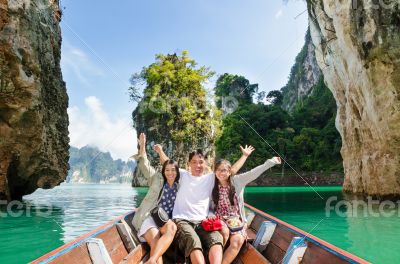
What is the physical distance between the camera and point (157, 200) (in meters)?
4.76

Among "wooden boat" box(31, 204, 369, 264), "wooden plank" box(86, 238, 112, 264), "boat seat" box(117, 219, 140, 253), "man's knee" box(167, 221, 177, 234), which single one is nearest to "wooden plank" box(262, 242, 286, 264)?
"wooden boat" box(31, 204, 369, 264)

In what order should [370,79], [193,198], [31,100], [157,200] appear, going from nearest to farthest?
[193,198]
[157,200]
[31,100]
[370,79]

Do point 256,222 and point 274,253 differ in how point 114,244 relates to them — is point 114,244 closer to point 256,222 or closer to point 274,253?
point 274,253

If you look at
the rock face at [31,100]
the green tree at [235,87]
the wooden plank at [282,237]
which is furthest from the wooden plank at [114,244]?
the green tree at [235,87]

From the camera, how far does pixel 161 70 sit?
3238 cm

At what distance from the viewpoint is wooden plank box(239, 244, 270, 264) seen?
13.2 feet

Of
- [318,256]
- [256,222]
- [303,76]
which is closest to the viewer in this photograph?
[318,256]

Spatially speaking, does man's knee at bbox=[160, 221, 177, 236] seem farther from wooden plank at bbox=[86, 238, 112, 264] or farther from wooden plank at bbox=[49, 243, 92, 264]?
wooden plank at bbox=[49, 243, 92, 264]

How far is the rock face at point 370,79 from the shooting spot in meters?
16.2

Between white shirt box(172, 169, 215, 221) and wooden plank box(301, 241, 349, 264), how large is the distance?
1304mm

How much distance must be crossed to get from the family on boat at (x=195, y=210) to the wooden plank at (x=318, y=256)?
0.82 metres

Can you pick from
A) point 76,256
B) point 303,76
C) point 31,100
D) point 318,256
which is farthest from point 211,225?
point 303,76

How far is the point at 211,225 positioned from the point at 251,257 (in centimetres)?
62

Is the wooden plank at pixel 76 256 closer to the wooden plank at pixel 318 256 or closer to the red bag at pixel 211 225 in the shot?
the red bag at pixel 211 225
